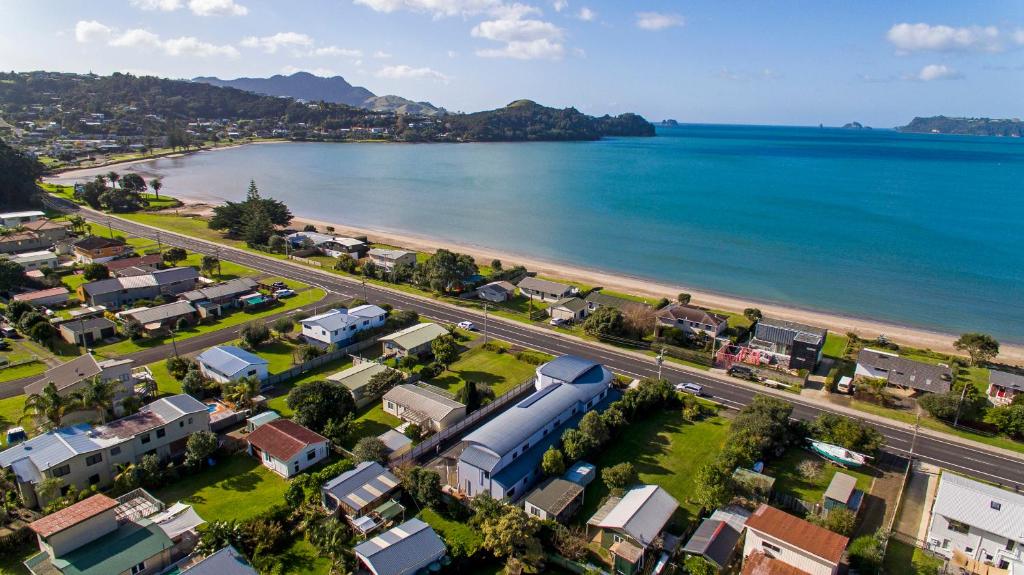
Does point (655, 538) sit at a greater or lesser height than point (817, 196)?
lesser

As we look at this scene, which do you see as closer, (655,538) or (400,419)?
(655,538)

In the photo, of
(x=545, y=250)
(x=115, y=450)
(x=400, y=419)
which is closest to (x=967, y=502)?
(x=400, y=419)

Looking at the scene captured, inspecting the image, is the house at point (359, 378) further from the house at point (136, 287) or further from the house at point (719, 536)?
the house at point (136, 287)

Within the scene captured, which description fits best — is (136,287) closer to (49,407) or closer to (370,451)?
(49,407)

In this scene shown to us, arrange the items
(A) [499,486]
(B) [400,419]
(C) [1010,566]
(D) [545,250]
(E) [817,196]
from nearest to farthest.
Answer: (C) [1010,566]
(A) [499,486]
(B) [400,419]
(D) [545,250]
(E) [817,196]

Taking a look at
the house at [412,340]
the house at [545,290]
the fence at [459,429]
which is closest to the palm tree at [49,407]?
the fence at [459,429]

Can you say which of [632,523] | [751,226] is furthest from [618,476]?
[751,226]

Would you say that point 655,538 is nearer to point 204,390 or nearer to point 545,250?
point 204,390

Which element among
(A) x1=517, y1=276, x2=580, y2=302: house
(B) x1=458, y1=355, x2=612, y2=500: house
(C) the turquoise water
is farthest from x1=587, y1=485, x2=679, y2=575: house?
(C) the turquoise water
